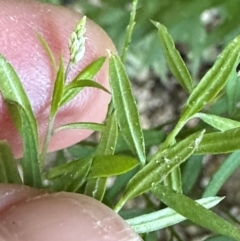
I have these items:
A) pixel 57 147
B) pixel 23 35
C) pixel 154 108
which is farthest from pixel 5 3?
pixel 154 108

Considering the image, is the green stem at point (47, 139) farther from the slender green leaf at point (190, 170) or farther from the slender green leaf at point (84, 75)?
the slender green leaf at point (190, 170)

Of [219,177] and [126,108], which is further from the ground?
[126,108]

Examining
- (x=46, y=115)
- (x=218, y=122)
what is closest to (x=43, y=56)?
(x=46, y=115)

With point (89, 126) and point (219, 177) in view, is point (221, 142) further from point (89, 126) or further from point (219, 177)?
point (219, 177)

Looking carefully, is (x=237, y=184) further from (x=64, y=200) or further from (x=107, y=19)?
Result: (x=64, y=200)

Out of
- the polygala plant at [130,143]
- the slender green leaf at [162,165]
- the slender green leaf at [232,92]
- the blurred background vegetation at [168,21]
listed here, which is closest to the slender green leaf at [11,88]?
the polygala plant at [130,143]

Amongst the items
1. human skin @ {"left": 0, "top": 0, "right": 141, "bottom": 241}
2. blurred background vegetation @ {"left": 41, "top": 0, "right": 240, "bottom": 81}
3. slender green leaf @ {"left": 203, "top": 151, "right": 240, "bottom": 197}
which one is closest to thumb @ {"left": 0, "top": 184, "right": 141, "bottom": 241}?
human skin @ {"left": 0, "top": 0, "right": 141, "bottom": 241}

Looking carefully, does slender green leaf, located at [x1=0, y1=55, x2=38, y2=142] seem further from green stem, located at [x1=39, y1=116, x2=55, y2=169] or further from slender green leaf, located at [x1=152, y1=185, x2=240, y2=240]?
slender green leaf, located at [x1=152, y1=185, x2=240, y2=240]
